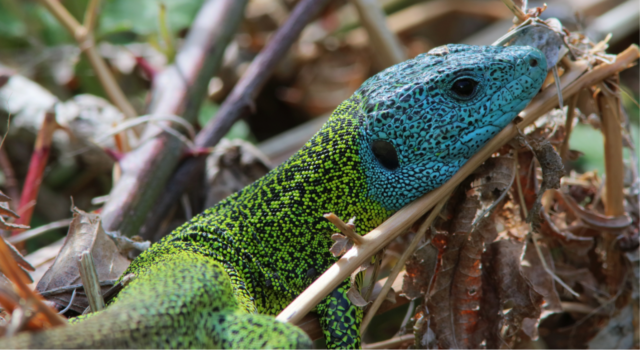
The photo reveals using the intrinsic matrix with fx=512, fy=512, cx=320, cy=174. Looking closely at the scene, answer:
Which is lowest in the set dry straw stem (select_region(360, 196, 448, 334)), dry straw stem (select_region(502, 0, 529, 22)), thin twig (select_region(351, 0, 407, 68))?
dry straw stem (select_region(360, 196, 448, 334))

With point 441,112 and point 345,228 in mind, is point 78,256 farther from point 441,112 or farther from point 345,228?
point 441,112

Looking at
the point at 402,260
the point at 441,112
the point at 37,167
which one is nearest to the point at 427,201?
the point at 402,260

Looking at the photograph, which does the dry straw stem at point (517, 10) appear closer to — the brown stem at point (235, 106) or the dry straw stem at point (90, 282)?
the brown stem at point (235, 106)

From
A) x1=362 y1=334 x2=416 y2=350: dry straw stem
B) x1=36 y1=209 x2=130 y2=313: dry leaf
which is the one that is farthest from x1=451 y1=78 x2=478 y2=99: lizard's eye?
x1=36 y1=209 x2=130 y2=313: dry leaf

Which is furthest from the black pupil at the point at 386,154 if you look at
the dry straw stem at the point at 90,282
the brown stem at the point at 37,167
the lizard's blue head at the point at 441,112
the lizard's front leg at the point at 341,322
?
the brown stem at the point at 37,167

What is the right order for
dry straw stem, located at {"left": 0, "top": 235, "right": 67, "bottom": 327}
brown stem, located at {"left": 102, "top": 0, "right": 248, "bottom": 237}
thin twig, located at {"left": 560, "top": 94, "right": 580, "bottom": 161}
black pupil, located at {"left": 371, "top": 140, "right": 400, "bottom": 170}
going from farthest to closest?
1. brown stem, located at {"left": 102, "top": 0, "right": 248, "bottom": 237}
2. thin twig, located at {"left": 560, "top": 94, "right": 580, "bottom": 161}
3. black pupil, located at {"left": 371, "top": 140, "right": 400, "bottom": 170}
4. dry straw stem, located at {"left": 0, "top": 235, "right": 67, "bottom": 327}

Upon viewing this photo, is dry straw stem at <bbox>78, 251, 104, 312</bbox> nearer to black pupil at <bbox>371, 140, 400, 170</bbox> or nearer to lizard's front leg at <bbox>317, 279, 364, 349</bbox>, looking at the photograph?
lizard's front leg at <bbox>317, 279, 364, 349</bbox>
